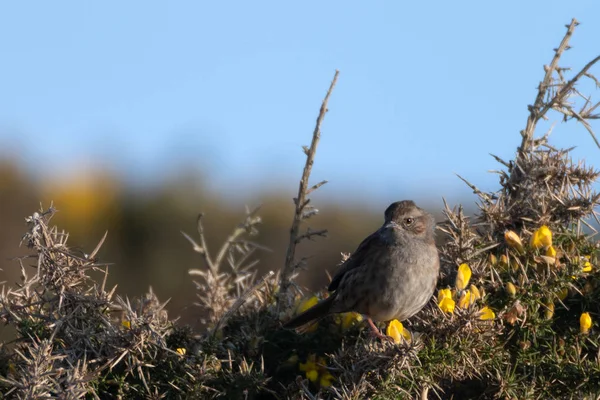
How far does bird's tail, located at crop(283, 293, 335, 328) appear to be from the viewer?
171 inches

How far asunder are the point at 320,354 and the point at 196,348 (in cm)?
61

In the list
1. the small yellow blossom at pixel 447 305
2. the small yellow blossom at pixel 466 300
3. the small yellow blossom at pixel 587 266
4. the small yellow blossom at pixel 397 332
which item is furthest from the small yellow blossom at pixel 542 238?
the small yellow blossom at pixel 397 332

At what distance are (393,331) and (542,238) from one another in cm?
94

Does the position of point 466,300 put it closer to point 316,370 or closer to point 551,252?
point 551,252

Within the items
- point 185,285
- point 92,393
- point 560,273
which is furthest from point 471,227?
point 185,285

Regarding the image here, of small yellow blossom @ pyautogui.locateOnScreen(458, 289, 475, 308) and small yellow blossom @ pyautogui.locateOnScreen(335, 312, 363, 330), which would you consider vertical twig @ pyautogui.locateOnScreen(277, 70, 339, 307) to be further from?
small yellow blossom @ pyautogui.locateOnScreen(458, 289, 475, 308)

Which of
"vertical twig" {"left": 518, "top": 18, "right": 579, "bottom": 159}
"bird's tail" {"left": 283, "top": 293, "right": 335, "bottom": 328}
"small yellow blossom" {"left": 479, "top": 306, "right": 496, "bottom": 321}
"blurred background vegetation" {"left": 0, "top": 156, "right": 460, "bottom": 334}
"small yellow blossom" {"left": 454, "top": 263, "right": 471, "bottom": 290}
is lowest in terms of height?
"blurred background vegetation" {"left": 0, "top": 156, "right": 460, "bottom": 334}

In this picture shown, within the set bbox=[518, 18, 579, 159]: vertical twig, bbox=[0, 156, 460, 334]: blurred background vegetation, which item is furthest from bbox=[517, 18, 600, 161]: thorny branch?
bbox=[0, 156, 460, 334]: blurred background vegetation

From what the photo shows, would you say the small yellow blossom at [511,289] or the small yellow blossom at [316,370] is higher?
the small yellow blossom at [511,289]

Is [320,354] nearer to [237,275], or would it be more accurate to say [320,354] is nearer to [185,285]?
[237,275]

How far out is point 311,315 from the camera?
4398mm

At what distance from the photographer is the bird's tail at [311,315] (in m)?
4.34

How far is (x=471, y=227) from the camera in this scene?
442cm

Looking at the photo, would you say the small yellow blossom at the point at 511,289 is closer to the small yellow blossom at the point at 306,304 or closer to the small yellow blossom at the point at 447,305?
the small yellow blossom at the point at 447,305
